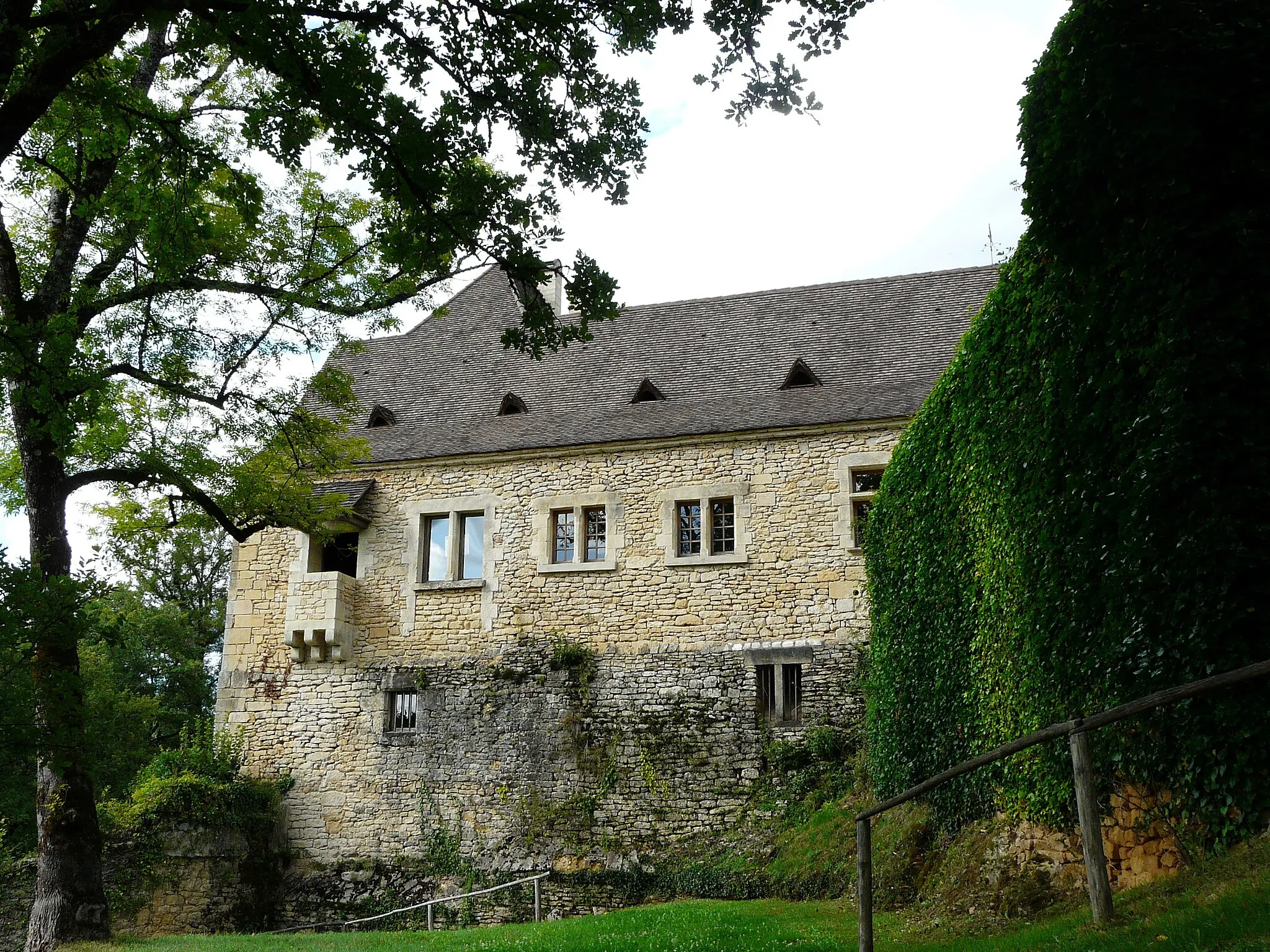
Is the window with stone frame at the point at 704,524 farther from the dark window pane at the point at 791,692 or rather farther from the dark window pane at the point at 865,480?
the dark window pane at the point at 791,692

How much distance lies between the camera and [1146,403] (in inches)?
187

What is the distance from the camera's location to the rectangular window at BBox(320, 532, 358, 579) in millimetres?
17656

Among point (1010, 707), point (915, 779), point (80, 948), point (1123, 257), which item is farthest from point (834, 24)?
point (80, 948)

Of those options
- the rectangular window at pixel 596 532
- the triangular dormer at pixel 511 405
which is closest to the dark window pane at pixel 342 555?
the triangular dormer at pixel 511 405

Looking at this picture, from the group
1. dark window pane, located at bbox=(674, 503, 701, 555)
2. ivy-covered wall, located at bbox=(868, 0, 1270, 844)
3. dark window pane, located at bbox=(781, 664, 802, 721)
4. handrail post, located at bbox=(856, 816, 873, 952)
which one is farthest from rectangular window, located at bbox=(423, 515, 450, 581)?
handrail post, located at bbox=(856, 816, 873, 952)

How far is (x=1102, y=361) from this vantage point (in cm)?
523

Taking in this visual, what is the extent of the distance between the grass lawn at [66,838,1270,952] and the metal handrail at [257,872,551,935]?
328 centimetres

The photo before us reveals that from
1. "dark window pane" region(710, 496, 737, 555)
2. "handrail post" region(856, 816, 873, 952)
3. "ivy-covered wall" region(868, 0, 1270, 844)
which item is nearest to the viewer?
"ivy-covered wall" region(868, 0, 1270, 844)

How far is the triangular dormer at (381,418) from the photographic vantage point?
18.6m

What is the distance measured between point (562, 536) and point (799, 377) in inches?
179

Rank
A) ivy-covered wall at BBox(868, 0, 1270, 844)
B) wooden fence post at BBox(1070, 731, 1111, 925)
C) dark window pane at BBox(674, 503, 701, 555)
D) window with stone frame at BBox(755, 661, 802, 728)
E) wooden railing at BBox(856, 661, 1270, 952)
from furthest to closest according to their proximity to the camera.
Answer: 1. dark window pane at BBox(674, 503, 701, 555)
2. window with stone frame at BBox(755, 661, 802, 728)
3. ivy-covered wall at BBox(868, 0, 1270, 844)
4. wooden fence post at BBox(1070, 731, 1111, 925)
5. wooden railing at BBox(856, 661, 1270, 952)

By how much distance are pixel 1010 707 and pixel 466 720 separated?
1058 centimetres

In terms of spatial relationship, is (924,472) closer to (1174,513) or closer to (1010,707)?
(1010,707)

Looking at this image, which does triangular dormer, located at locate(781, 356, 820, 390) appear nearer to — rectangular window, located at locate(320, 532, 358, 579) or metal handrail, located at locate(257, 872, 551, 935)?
rectangular window, located at locate(320, 532, 358, 579)
